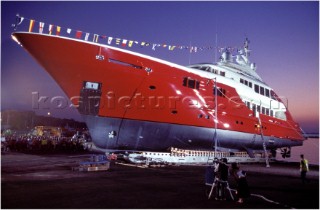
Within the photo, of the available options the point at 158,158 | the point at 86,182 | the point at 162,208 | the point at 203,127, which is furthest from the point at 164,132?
the point at 162,208

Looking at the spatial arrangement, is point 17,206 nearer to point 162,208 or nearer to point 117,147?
point 162,208

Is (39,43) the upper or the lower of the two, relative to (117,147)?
upper

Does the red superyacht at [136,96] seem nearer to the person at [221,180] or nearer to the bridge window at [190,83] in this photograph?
the bridge window at [190,83]

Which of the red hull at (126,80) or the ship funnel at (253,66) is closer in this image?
the red hull at (126,80)

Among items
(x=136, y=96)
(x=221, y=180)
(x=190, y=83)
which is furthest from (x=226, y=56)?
(x=221, y=180)

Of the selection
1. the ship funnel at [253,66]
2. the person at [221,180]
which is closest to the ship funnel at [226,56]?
the ship funnel at [253,66]

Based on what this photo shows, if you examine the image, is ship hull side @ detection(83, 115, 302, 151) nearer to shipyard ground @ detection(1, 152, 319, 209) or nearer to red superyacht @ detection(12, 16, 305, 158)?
red superyacht @ detection(12, 16, 305, 158)

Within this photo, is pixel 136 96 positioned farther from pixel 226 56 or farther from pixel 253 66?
pixel 253 66

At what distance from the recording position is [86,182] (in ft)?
39.7

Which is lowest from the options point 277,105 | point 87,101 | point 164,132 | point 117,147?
point 117,147

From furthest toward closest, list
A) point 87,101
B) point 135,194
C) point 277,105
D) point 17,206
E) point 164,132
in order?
point 277,105 → point 164,132 → point 87,101 → point 135,194 → point 17,206

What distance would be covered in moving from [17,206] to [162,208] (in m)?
4.29

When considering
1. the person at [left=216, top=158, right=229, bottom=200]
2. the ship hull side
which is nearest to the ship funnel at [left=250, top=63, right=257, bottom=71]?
the ship hull side

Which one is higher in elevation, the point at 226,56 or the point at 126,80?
the point at 226,56
